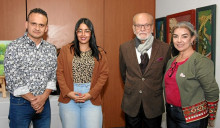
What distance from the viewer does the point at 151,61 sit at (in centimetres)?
203

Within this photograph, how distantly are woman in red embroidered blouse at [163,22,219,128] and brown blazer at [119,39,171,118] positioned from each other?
0.25m

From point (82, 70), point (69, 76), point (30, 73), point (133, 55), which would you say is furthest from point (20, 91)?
point (133, 55)

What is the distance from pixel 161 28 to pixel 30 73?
2.21 meters

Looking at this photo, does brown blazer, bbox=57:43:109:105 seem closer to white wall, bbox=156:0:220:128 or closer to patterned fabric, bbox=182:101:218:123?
patterned fabric, bbox=182:101:218:123

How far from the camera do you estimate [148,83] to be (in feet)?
6.70

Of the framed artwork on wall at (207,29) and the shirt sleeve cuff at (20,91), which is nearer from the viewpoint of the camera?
the shirt sleeve cuff at (20,91)

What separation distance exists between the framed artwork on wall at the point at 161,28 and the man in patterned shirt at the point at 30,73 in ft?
6.23

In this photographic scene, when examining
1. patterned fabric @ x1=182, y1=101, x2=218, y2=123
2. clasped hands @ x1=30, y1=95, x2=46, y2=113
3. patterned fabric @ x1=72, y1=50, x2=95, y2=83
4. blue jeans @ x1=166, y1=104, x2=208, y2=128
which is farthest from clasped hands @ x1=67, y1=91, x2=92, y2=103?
patterned fabric @ x1=182, y1=101, x2=218, y2=123

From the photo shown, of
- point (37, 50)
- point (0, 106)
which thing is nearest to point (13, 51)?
point (37, 50)

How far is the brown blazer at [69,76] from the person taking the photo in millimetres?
1991

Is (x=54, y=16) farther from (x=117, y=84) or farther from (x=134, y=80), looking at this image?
(x=134, y=80)

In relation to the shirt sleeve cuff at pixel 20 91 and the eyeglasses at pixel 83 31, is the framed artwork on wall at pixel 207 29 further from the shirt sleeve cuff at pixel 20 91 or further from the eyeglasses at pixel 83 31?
the shirt sleeve cuff at pixel 20 91

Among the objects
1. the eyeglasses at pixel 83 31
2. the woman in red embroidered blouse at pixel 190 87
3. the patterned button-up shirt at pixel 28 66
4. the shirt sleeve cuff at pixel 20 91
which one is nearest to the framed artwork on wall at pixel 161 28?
the woman in red embroidered blouse at pixel 190 87

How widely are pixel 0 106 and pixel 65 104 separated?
99 centimetres
